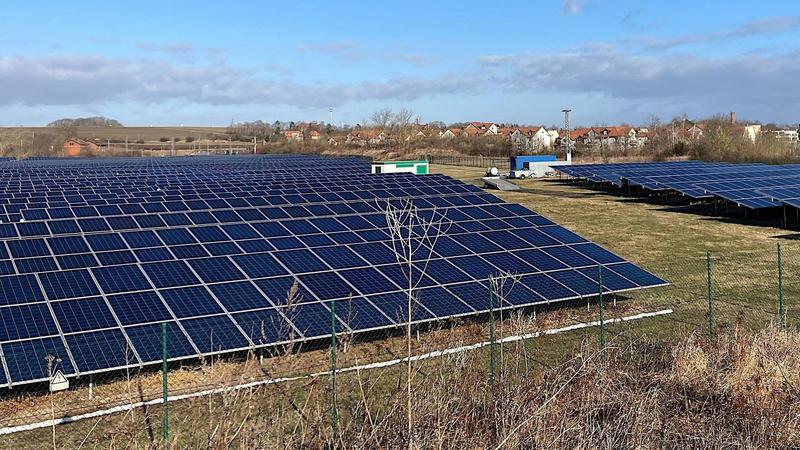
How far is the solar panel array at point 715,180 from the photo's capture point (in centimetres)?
3641

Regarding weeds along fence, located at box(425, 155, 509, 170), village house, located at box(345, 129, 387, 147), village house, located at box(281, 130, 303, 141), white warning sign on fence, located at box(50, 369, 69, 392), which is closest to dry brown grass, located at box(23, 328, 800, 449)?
white warning sign on fence, located at box(50, 369, 69, 392)

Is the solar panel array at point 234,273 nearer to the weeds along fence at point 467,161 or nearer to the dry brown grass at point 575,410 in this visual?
the dry brown grass at point 575,410

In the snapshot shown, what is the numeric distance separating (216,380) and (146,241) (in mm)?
6541

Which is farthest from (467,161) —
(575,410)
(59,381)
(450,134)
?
(575,410)

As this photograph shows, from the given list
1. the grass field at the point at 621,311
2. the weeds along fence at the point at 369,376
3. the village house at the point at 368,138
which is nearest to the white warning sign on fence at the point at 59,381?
the weeds along fence at the point at 369,376

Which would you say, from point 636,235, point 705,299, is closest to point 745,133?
point 636,235

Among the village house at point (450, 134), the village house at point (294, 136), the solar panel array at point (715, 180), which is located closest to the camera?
the solar panel array at point (715, 180)

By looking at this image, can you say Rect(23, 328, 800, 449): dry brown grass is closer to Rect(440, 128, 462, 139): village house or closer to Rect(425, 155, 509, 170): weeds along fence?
Rect(425, 155, 509, 170): weeds along fence

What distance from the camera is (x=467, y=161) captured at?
304 ft

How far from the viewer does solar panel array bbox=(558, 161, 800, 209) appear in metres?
36.4

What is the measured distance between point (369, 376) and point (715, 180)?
121 feet

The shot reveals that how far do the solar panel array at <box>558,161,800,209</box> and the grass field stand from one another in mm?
1371

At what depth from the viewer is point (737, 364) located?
10352 millimetres

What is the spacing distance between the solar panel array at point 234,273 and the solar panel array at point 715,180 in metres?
→ 19.6
